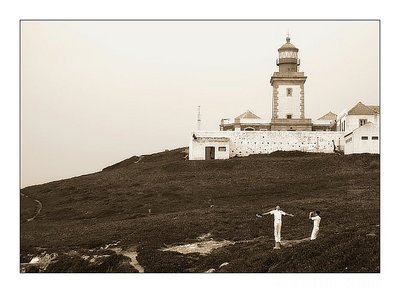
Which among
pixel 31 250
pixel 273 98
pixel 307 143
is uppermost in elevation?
pixel 273 98

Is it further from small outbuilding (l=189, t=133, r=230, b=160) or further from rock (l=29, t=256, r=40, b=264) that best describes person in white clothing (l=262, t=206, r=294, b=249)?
small outbuilding (l=189, t=133, r=230, b=160)

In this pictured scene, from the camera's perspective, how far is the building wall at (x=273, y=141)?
79.1m

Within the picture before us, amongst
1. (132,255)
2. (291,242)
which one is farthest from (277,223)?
(132,255)

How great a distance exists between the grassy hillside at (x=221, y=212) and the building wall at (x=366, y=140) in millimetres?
2671

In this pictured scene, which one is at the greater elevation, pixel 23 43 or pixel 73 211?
pixel 23 43

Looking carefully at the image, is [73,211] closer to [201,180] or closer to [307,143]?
[201,180]

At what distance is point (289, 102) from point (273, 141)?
325 inches

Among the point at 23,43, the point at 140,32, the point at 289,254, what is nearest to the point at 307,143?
the point at 140,32

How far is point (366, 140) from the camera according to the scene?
234 ft

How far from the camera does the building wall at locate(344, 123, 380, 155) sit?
71012 millimetres

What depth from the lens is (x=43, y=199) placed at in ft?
203

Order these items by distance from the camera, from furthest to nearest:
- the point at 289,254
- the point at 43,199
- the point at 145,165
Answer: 1. the point at 145,165
2. the point at 43,199
3. the point at 289,254

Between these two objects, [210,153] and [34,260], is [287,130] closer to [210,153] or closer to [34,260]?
[210,153]

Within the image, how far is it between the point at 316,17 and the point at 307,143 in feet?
136
